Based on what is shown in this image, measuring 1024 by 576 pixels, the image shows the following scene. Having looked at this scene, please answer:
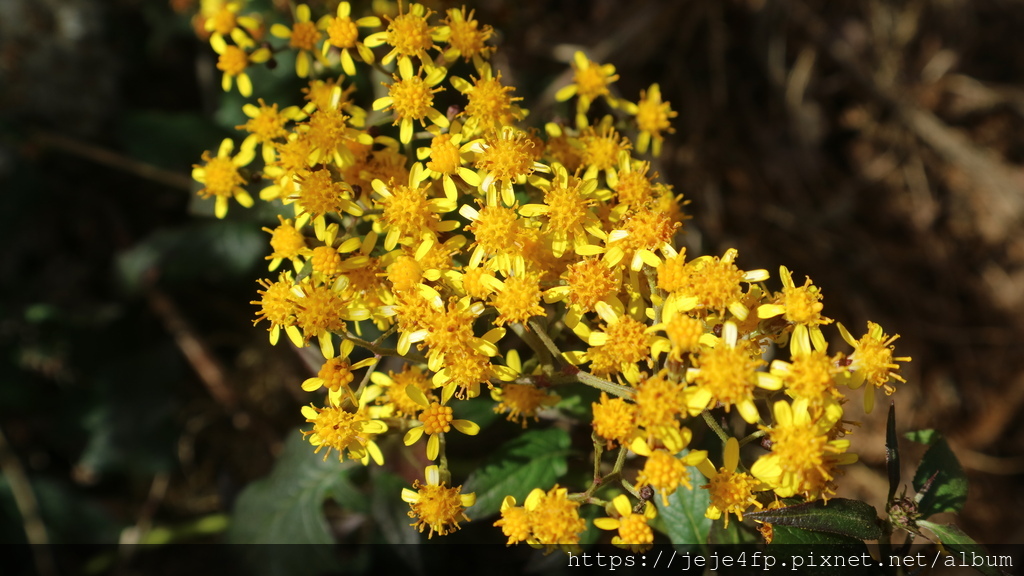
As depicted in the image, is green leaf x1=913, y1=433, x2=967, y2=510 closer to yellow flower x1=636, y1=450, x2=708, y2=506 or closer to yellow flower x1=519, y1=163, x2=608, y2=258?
yellow flower x1=636, y1=450, x2=708, y2=506

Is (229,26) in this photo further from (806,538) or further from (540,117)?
(806,538)

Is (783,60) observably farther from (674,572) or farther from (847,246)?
(674,572)

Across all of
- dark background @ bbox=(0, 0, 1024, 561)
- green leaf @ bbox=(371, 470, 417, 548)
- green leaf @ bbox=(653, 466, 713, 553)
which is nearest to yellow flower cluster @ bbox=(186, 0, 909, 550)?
green leaf @ bbox=(653, 466, 713, 553)

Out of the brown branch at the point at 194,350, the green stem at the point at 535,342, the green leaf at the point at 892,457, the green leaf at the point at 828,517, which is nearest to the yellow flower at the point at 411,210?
the green stem at the point at 535,342

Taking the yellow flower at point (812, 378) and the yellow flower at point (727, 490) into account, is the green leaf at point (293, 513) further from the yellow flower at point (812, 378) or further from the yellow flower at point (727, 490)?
the yellow flower at point (812, 378)

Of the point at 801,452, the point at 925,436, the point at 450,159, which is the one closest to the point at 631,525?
the point at 801,452
